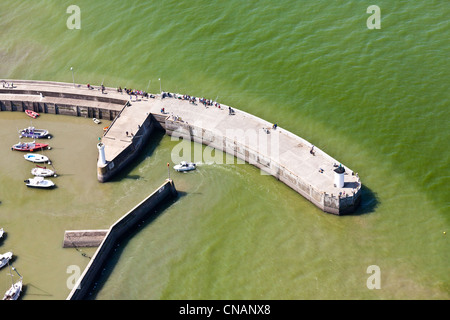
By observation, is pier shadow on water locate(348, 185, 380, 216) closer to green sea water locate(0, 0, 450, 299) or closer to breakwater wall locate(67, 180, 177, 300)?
green sea water locate(0, 0, 450, 299)

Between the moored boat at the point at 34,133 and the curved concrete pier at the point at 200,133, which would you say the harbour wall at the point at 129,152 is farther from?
the moored boat at the point at 34,133

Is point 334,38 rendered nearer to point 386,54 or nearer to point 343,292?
point 386,54

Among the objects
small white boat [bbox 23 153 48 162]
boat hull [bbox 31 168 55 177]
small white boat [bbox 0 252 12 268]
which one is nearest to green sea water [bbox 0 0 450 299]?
small white boat [bbox 0 252 12 268]

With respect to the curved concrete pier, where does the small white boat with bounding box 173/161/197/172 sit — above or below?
below

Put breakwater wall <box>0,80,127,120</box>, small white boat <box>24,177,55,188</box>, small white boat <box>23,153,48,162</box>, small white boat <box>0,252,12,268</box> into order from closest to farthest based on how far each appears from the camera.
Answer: small white boat <box>0,252,12,268</box>, small white boat <box>24,177,55,188</box>, small white boat <box>23,153,48,162</box>, breakwater wall <box>0,80,127,120</box>

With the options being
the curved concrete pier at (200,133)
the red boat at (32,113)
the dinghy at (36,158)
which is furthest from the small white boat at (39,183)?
the red boat at (32,113)

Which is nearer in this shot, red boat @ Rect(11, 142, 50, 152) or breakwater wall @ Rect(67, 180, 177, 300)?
breakwater wall @ Rect(67, 180, 177, 300)

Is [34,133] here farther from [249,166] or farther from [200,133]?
[249,166]

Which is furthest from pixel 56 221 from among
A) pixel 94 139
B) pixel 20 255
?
pixel 94 139
